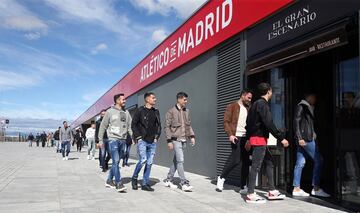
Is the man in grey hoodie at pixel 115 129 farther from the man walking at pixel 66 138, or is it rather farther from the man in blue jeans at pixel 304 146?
the man walking at pixel 66 138

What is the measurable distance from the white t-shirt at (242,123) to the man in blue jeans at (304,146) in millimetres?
960

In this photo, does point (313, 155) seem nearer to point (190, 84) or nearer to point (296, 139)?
point (296, 139)

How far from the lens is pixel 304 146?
717cm

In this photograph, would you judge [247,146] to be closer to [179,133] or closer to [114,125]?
[179,133]

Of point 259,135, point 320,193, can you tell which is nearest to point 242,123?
point 259,135

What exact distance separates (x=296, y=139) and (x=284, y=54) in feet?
4.82

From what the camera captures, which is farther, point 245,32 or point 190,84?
point 190,84

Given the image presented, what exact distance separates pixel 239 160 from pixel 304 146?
1.18 meters

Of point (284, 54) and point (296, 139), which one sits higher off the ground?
point (284, 54)

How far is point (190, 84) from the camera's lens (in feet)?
39.6

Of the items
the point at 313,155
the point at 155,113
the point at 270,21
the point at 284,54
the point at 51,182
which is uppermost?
the point at 270,21

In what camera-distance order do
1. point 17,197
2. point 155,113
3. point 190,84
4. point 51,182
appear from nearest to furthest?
point 17,197 < point 155,113 < point 51,182 < point 190,84

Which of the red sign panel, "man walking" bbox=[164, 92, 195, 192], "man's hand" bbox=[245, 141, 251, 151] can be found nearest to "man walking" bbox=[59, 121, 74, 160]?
the red sign panel

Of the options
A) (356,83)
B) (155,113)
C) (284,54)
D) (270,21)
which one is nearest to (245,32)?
(270,21)
